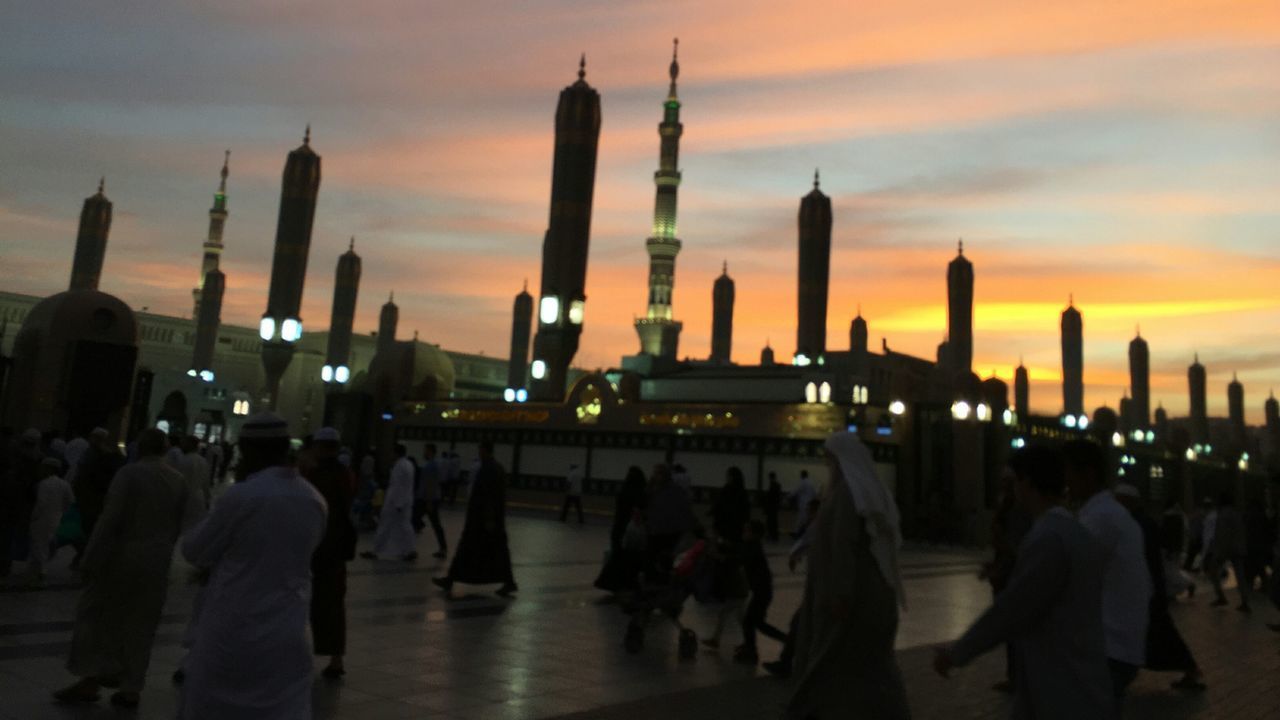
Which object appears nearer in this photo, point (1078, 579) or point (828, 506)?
point (1078, 579)

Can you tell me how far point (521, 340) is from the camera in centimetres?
7931

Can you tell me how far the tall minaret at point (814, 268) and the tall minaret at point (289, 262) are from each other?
80.8 ft

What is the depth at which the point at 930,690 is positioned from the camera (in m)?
6.27

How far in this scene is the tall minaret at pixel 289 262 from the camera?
44812 mm

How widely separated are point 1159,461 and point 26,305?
72965 mm

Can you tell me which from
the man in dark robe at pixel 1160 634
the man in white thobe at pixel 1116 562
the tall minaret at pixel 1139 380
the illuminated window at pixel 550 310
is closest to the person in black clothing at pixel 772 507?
the man in dark robe at pixel 1160 634

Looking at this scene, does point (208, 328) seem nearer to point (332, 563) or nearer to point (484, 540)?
point (484, 540)

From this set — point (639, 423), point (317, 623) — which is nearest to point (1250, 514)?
point (317, 623)

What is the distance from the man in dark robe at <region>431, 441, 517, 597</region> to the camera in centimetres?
905

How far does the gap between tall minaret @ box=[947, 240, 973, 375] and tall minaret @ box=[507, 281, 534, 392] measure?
3358 centimetres

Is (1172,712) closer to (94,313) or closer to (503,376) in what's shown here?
Result: (94,313)

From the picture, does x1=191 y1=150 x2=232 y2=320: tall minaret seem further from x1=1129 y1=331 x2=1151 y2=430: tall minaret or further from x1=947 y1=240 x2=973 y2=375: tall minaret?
x1=1129 y1=331 x2=1151 y2=430: tall minaret

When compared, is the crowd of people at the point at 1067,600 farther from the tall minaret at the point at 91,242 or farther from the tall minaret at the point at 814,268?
the tall minaret at the point at 91,242

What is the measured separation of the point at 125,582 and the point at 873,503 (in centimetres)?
376
